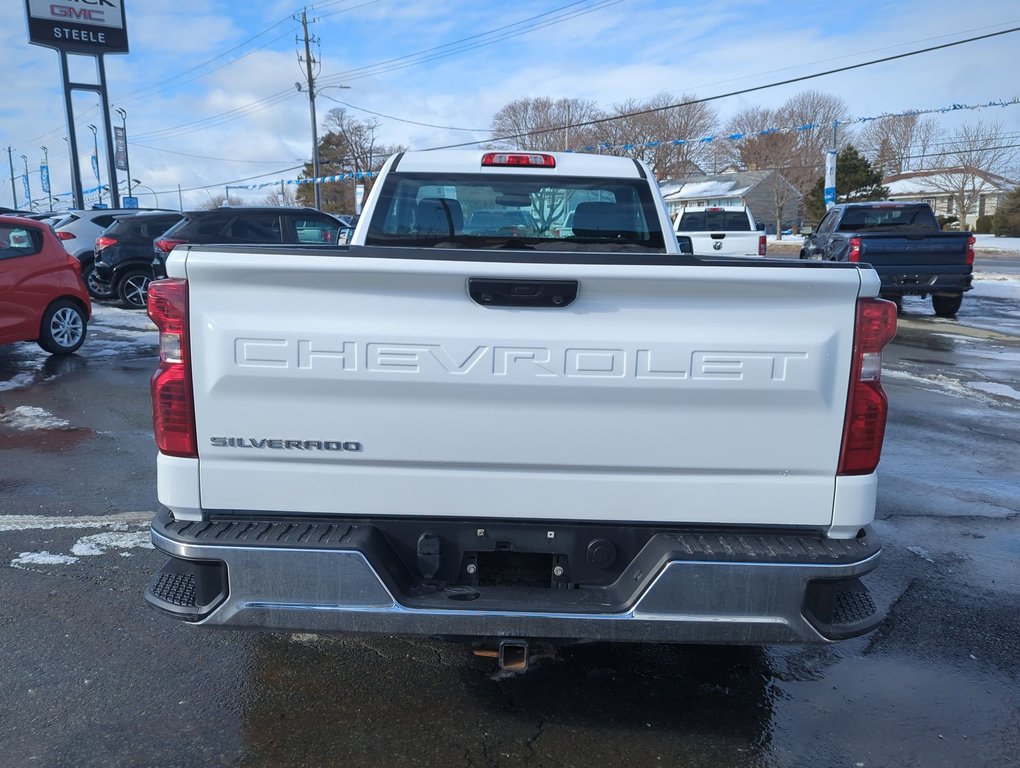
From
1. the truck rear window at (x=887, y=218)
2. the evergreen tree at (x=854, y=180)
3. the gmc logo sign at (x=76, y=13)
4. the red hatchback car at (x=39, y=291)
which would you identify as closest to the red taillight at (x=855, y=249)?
the truck rear window at (x=887, y=218)

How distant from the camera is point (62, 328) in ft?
35.2

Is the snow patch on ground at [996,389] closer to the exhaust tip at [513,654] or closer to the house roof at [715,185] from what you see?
the exhaust tip at [513,654]

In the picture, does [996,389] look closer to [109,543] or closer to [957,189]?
[109,543]

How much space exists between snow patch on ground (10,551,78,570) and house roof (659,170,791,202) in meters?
64.0

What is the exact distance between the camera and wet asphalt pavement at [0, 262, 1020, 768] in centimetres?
295

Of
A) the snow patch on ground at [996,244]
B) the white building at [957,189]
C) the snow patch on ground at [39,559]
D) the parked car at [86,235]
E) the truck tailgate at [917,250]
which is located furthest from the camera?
the white building at [957,189]

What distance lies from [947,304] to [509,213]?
1400 centimetres

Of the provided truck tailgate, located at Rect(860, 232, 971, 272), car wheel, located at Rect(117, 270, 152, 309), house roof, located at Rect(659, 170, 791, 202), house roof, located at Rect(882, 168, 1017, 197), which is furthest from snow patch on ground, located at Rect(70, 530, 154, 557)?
house roof, located at Rect(882, 168, 1017, 197)

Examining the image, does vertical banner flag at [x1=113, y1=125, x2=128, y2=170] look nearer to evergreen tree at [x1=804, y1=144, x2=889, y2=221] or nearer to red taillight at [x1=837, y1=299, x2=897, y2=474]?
evergreen tree at [x1=804, y1=144, x2=889, y2=221]

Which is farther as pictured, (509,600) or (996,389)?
(996,389)

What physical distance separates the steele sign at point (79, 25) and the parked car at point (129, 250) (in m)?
20.8

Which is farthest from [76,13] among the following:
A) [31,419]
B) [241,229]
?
[31,419]

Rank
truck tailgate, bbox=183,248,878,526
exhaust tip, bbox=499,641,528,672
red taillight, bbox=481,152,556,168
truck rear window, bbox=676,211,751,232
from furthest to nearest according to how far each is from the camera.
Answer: truck rear window, bbox=676,211,751,232 → red taillight, bbox=481,152,556,168 → exhaust tip, bbox=499,641,528,672 → truck tailgate, bbox=183,248,878,526

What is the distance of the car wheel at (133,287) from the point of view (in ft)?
51.3
